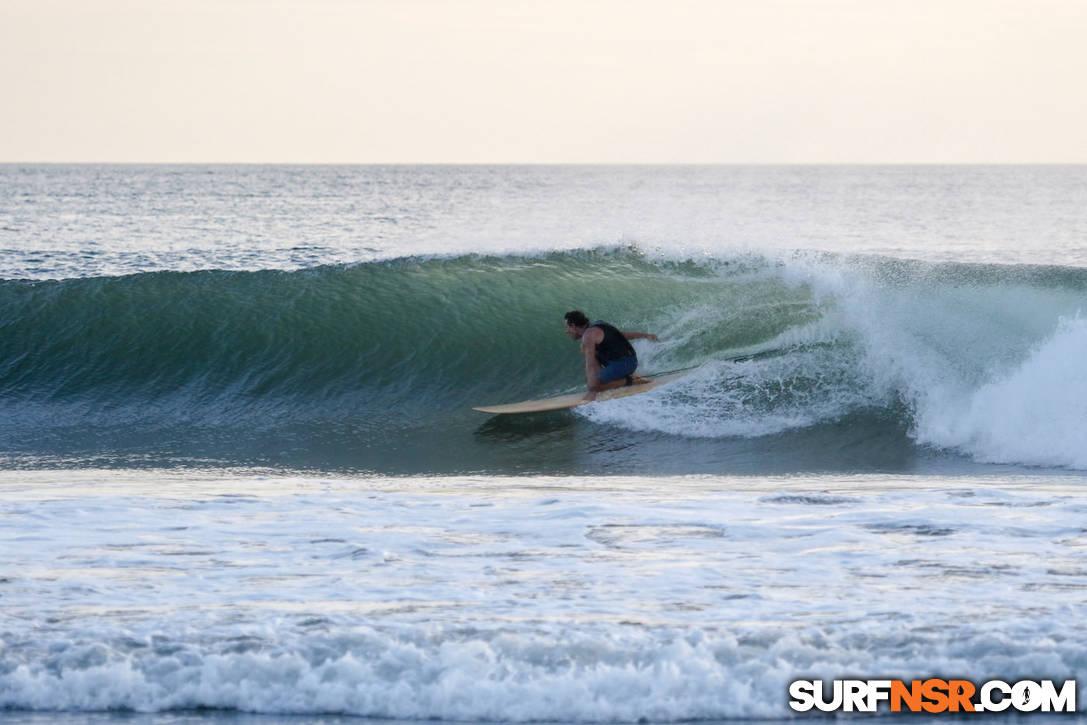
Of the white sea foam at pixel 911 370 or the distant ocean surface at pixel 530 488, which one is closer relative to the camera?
the distant ocean surface at pixel 530 488

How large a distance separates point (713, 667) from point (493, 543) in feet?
6.36

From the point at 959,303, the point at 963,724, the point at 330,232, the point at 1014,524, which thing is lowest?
the point at 963,724

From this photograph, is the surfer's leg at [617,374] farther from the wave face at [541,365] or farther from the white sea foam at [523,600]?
the white sea foam at [523,600]

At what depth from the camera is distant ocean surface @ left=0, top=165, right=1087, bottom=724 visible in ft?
14.6

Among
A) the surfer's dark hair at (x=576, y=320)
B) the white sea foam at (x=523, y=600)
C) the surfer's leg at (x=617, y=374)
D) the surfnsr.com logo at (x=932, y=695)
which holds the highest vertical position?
the surfer's dark hair at (x=576, y=320)

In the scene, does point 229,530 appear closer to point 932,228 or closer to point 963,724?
point 963,724

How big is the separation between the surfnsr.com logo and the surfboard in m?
6.13

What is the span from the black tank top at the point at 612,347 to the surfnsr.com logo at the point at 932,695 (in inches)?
244

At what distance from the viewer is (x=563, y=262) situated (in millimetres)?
15797

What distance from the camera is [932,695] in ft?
14.1

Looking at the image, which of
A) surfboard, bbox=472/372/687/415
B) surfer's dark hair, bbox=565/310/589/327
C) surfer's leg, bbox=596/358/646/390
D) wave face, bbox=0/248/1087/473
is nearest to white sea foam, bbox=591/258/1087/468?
wave face, bbox=0/248/1087/473

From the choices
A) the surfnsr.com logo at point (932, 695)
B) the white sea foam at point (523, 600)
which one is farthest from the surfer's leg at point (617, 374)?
the surfnsr.com logo at point (932, 695)

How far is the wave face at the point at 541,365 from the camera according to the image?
386 inches

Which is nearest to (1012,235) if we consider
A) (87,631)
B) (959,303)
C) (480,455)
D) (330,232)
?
(330,232)
